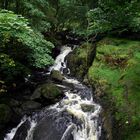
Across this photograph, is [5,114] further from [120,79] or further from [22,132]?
[120,79]

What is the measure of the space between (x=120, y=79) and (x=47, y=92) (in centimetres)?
404

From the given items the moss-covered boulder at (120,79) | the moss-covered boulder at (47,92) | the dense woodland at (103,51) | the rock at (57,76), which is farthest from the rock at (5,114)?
the rock at (57,76)

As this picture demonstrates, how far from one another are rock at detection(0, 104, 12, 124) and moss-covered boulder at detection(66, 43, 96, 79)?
6.35m

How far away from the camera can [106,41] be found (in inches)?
872

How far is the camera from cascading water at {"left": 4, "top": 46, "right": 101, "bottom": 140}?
1434 centimetres

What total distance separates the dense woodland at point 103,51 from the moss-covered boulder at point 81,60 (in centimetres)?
83

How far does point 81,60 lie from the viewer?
21.4 meters

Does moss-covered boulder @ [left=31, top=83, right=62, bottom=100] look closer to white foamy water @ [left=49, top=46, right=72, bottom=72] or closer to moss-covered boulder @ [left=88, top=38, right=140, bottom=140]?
moss-covered boulder @ [left=88, top=38, right=140, bottom=140]

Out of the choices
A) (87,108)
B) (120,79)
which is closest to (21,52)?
(87,108)

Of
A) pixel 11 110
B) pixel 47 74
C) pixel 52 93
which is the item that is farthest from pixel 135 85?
pixel 47 74

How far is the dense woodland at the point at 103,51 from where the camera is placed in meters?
13.4

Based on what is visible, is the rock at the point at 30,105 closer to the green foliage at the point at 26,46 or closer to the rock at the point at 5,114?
the rock at the point at 5,114

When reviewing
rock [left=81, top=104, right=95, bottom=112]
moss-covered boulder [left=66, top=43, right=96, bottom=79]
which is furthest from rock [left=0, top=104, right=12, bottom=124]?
moss-covered boulder [left=66, top=43, right=96, bottom=79]

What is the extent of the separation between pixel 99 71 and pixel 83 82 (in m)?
1.43
